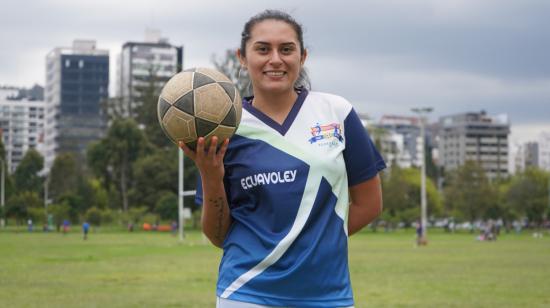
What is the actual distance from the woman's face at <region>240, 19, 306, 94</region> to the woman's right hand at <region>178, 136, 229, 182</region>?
15.6 inches

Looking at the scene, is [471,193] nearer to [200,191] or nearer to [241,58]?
[241,58]

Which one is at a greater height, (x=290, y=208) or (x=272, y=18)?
(x=272, y=18)

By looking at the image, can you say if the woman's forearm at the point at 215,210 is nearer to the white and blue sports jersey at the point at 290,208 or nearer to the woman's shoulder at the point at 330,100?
the white and blue sports jersey at the point at 290,208

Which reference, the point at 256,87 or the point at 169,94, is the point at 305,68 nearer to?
the point at 256,87

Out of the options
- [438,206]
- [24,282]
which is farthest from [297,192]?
[438,206]

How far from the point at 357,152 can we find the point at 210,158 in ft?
2.62

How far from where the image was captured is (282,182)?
4359 mm

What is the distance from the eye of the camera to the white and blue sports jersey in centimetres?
431

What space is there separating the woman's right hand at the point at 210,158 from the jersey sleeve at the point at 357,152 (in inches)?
26.2

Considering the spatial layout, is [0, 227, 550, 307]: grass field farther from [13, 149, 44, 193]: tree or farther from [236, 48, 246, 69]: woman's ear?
[13, 149, 44, 193]: tree

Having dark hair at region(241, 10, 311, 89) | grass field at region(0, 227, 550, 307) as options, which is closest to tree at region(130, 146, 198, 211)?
grass field at region(0, 227, 550, 307)

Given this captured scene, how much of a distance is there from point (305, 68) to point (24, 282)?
1759 centimetres

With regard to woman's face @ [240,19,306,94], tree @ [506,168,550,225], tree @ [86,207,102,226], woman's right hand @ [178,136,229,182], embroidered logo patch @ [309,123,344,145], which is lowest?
tree @ [86,207,102,226]

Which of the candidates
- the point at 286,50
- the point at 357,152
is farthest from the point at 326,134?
the point at 286,50
